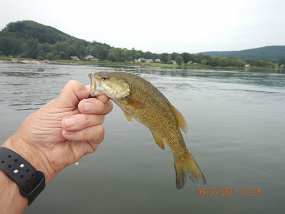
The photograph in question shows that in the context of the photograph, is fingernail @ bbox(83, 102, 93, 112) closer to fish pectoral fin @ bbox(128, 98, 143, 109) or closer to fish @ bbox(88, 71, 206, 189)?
fish @ bbox(88, 71, 206, 189)

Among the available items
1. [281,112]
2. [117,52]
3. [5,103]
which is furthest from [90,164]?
[117,52]

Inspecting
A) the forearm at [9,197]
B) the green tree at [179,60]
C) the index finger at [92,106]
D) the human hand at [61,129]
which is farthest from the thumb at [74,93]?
the green tree at [179,60]

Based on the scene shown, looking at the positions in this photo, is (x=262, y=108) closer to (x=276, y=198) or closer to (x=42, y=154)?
(x=276, y=198)

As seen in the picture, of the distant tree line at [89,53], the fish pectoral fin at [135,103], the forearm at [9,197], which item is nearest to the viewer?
the forearm at [9,197]

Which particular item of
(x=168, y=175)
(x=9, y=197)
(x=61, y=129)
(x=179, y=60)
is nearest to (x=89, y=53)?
(x=179, y=60)

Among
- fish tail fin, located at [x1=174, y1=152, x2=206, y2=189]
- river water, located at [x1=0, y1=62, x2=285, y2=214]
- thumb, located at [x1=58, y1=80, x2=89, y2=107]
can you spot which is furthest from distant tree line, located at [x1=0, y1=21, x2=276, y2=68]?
fish tail fin, located at [x1=174, y1=152, x2=206, y2=189]

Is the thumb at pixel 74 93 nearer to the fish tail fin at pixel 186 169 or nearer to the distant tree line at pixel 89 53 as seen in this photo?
the fish tail fin at pixel 186 169

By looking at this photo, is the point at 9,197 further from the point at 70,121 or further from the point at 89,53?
the point at 89,53
